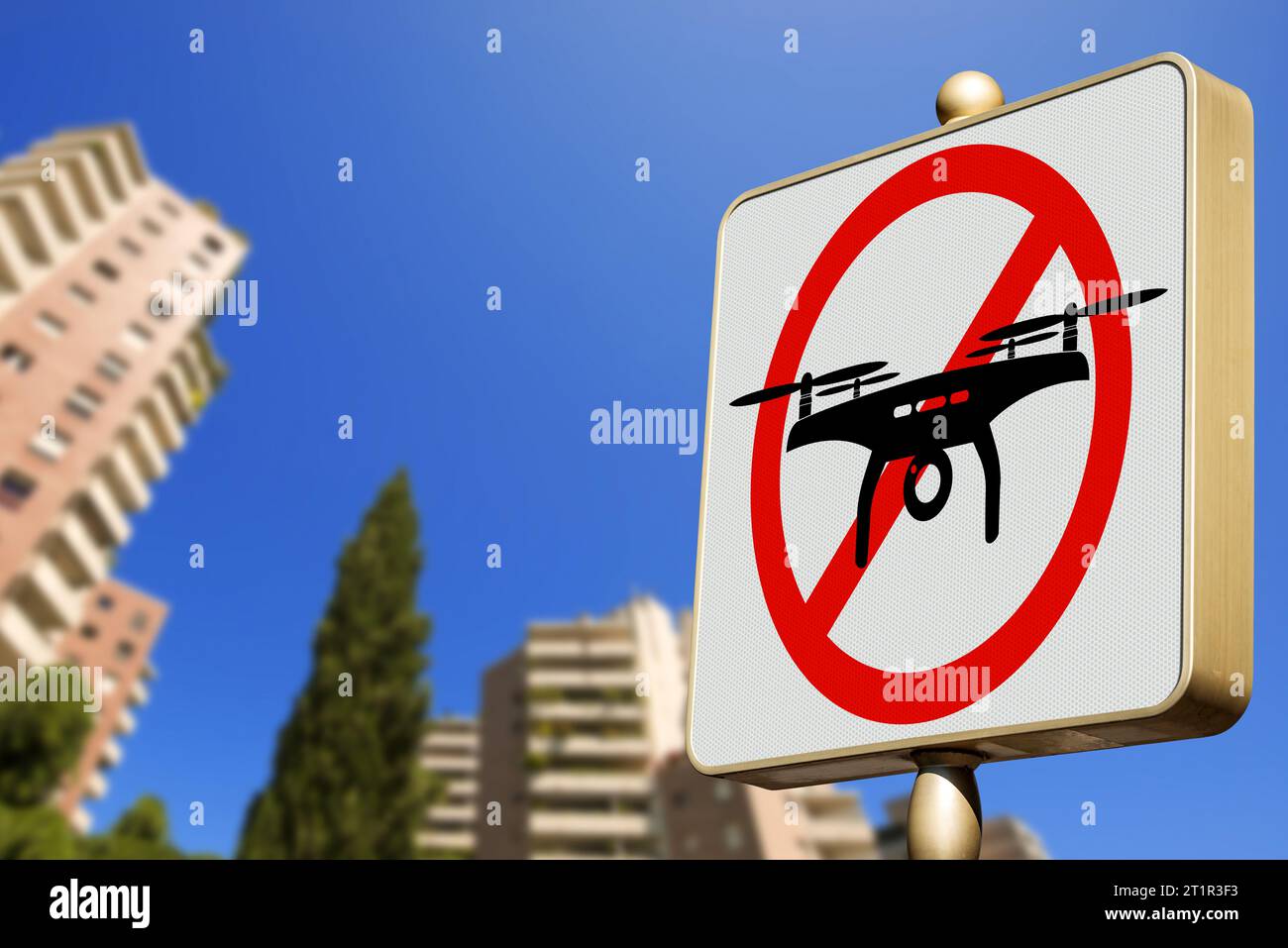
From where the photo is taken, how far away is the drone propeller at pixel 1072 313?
4.83 ft

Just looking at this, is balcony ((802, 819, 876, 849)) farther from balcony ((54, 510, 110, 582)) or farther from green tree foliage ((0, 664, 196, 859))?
green tree foliage ((0, 664, 196, 859))

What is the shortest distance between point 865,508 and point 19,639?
1785 inches

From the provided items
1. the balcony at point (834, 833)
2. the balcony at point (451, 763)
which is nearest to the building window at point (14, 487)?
the balcony at point (834, 833)

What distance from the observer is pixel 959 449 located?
1.58 metres

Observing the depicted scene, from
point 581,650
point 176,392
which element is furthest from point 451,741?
point 176,392

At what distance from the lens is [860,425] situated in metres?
1.69

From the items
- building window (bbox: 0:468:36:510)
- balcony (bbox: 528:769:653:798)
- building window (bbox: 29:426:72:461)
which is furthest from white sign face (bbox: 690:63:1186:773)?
balcony (bbox: 528:769:653:798)

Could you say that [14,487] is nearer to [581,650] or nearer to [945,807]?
[581,650]

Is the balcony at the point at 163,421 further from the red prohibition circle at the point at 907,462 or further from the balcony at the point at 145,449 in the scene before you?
the red prohibition circle at the point at 907,462

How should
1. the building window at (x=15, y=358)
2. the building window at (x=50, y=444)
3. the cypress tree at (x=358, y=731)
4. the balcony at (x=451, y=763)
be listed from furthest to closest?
the balcony at (x=451, y=763) < the building window at (x=15, y=358) < the building window at (x=50, y=444) < the cypress tree at (x=358, y=731)

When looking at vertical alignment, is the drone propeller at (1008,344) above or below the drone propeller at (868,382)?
above

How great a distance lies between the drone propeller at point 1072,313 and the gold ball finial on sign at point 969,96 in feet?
1.50
